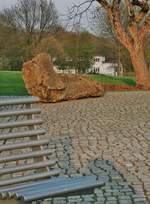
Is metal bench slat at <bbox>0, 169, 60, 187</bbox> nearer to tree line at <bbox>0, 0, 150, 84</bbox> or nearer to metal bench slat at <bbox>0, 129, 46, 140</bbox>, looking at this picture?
metal bench slat at <bbox>0, 129, 46, 140</bbox>

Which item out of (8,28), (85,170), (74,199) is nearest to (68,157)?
(85,170)

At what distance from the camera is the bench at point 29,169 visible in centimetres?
346

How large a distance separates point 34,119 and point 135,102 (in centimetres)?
1242

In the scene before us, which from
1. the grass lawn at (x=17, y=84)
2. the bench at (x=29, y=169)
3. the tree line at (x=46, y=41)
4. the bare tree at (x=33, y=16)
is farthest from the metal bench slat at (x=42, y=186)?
the bare tree at (x=33, y=16)

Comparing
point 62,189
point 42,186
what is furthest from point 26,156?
point 62,189

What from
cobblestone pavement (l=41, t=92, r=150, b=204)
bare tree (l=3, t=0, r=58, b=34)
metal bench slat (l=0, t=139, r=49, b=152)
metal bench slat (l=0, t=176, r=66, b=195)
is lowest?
cobblestone pavement (l=41, t=92, r=150, b=204)

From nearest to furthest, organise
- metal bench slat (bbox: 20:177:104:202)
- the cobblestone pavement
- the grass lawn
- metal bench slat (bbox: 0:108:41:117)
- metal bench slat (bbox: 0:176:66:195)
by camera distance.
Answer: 1. metal bench slat (bbox: 20:177:104:202)
2. metal bench slat (bbox: 0:176:66:195)
3. metal bench slat (bbox: 0:108:41:117)
4. the cobblestone pavement
5. the grass lawn

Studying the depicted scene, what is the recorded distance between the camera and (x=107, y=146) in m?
7.89

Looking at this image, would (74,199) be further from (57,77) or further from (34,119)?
(57,77)

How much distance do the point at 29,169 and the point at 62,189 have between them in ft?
1.63

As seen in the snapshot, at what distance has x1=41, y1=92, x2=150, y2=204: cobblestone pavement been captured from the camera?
5.14 m

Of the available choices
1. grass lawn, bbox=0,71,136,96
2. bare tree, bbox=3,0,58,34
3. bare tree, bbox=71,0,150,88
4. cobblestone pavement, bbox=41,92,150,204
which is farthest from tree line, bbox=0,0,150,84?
cobblestone pavement, bbox=41,92,150,204

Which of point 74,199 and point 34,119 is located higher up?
point 34,119

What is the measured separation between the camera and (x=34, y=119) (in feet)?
13.3
